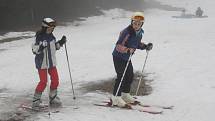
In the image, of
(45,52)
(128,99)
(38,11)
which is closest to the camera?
(45,52)

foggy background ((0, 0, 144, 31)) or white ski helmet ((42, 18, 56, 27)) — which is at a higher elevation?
white ski helmet ((42, 18, 56, 27))

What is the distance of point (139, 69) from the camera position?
18.1 m

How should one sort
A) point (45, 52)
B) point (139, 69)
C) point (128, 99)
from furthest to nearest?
point (139, 69)
point (128, 99)
point (45, 52)

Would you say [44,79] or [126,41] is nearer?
[44,79]

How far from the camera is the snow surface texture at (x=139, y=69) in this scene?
10992 mm

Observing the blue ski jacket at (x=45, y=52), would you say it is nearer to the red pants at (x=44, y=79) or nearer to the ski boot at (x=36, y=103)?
the red pants at (x=44, y=79)

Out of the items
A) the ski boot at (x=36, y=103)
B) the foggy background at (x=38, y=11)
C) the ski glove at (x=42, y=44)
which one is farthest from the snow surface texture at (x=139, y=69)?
the foggy background at (x=38, y=11)

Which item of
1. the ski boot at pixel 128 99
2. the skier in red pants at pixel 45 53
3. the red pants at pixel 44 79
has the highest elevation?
the skier in red pants at pixel 45 53

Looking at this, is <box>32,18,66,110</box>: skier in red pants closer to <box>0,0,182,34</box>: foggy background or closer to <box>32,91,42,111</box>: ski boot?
<box>32,91,42,111</box>: ski boot

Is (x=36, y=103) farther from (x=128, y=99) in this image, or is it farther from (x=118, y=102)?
(x=128, y=99)

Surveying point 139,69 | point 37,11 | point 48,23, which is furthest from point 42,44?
point 37,11

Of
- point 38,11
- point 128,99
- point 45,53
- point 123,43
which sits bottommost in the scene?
point 128,99

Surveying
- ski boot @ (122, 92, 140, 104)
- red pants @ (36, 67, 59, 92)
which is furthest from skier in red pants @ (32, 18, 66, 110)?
ski boot @ (122, 92, 140, 104)

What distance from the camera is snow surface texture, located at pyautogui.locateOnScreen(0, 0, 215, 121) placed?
1099 cm
